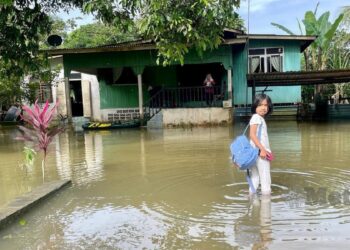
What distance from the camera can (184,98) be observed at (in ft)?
67.5

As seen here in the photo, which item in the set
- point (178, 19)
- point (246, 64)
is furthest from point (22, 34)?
point (246, 64)

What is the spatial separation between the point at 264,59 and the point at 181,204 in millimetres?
18118

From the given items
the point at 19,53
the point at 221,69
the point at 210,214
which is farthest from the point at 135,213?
the point at 221,69

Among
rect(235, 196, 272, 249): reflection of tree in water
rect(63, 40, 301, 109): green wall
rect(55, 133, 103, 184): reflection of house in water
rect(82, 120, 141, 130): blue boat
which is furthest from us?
rect(63, 40, 301, 109): green wall

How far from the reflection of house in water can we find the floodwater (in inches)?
0.9

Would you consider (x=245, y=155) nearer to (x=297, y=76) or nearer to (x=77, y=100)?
(x=297, y=76)

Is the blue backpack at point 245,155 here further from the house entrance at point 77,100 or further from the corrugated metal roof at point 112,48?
the house entrance at point 77,100

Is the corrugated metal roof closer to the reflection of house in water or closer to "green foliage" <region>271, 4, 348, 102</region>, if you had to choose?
the reflection of house in water

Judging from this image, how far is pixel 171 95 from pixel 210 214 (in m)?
15.0

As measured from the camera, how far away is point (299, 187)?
6355mm

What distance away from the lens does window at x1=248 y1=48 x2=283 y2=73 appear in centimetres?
2244

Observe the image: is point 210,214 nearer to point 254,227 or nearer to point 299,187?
point 254,227

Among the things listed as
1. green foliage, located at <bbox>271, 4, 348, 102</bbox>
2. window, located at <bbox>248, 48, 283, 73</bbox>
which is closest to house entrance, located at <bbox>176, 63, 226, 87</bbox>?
window, located at <bbox>248, 48, 283, 73</bbox>

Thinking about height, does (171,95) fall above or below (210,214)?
above
